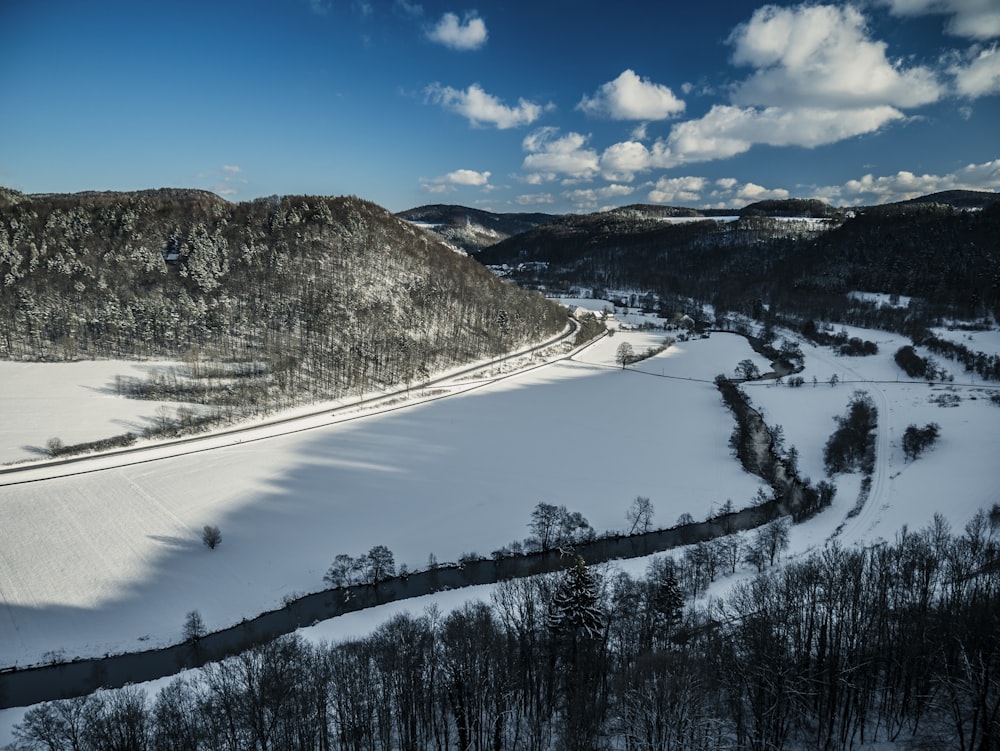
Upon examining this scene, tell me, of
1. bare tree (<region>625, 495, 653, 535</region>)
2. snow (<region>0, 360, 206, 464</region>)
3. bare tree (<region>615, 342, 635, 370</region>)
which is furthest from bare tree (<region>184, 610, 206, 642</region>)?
bare tree (<region>615, 342, 635, 370</region>)

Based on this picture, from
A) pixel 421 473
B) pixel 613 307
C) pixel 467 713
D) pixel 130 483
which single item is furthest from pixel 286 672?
pixel 613 307

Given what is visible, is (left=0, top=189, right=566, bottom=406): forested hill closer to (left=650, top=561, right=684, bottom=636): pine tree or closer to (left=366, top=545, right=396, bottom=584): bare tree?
(left=366, top=545, right=396, bottom=584): bare tree

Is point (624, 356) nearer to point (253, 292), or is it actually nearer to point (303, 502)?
point (253, 292)

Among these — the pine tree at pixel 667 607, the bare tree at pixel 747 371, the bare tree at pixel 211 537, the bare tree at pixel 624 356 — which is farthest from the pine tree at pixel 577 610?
the bare tree at pixel 624 356

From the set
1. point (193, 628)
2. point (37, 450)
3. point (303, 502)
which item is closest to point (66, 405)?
point (37, 450)

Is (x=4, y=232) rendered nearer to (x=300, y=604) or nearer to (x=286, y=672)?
(x=300, y=604)
